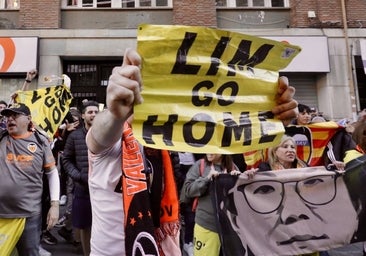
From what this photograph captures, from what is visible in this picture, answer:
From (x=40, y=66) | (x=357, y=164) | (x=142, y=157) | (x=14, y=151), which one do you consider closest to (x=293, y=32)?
(x=40, y=66)

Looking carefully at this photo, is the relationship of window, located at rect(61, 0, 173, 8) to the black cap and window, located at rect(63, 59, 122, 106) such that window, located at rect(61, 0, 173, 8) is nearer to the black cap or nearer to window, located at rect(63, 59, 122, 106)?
window, located at rect(63, 59, 122, 106)

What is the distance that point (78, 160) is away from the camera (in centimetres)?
505

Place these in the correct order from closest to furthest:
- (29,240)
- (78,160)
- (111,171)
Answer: (111,171) < (29,240) < (78,160)

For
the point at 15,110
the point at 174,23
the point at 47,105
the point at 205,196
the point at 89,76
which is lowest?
the point at 205,196

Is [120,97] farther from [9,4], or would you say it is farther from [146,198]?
[9,4]

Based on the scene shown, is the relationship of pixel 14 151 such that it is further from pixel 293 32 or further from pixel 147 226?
pixel 293 32

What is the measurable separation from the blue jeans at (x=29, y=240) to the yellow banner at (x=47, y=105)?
279cm

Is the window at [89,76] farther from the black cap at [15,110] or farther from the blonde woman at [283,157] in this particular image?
the blonde woman at [283,157]

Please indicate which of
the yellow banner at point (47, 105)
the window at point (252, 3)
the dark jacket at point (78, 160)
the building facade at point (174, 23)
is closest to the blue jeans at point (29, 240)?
the dark jacket at point (78, 160)

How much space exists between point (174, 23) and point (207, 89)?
34.8 ft

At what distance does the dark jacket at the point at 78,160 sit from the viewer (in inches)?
193

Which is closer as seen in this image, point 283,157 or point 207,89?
point 207,89

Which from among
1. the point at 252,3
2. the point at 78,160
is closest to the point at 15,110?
the point at 78,160

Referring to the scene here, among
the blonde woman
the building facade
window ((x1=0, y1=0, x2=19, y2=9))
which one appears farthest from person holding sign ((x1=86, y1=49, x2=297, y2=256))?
window ((x1=0, y1=0, x2=19, y2=9))
